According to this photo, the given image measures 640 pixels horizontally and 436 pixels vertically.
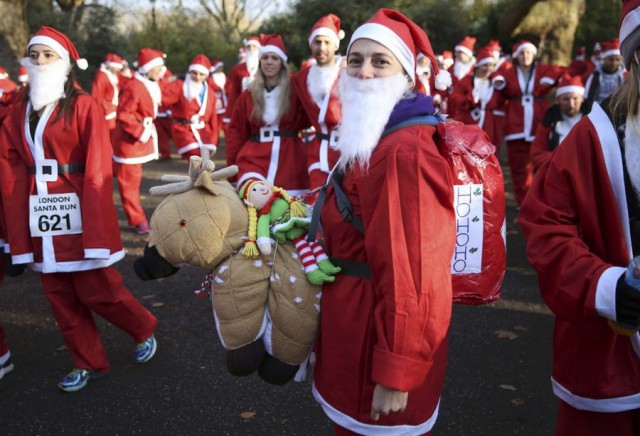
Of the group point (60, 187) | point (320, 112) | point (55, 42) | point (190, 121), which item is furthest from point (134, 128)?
point (60, 187)

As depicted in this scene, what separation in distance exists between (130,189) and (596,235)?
6.65 metres

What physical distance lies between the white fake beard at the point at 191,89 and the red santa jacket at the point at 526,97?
15.1 ft

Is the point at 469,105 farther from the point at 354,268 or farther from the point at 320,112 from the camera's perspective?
the point at 354,268

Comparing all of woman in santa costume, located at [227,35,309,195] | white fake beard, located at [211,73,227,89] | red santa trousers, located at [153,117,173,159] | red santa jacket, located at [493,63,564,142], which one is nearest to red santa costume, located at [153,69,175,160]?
red santa trousers, located at [153,117,173,159]

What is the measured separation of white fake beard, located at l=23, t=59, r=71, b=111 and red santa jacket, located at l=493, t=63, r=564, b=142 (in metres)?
6.66

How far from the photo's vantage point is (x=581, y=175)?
192 centimetres

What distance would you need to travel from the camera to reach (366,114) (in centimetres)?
202

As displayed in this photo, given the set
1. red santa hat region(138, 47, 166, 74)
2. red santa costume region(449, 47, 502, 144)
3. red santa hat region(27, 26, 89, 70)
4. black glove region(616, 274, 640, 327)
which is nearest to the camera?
black glove region(616, 274, 640, 327)

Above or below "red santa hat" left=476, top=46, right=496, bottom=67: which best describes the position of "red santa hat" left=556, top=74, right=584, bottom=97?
below

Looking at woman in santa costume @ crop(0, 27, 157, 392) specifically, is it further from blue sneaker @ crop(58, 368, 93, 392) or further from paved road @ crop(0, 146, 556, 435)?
paved road @ crop(0, 146, 556, 435)

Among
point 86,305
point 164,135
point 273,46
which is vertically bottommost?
point 86,305

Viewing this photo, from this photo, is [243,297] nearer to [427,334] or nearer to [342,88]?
[427,334]

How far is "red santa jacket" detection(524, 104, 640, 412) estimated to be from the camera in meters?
1.88

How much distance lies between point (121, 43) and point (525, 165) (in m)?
19.3
